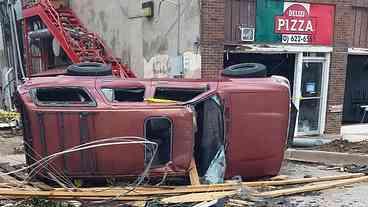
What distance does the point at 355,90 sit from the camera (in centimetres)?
1681

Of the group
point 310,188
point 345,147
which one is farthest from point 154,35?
point 310,188

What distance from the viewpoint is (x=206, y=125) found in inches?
269

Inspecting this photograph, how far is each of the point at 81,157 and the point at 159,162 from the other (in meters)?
1.05

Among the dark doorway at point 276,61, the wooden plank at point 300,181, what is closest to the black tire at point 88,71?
the wooden plank at point 300,181

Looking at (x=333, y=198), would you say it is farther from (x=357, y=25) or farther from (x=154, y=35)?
(x=357, y=25)

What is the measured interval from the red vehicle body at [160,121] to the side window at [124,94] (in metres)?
0.01

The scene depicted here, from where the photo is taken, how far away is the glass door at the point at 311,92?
536 inches

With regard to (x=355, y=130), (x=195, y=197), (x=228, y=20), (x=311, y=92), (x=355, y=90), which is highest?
(x=228, y=20)

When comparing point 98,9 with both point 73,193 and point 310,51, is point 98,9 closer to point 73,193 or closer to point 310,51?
point 310,51

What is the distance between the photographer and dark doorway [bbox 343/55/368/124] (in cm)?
1636

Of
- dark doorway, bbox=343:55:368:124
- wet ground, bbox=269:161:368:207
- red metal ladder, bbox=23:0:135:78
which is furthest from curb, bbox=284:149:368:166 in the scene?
dark doorway, bbox=343:55:368:124

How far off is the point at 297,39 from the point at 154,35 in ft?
12.9

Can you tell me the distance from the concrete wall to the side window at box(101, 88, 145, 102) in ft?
15.9

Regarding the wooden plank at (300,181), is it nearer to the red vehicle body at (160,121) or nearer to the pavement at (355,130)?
the red vehicle body at (160,121)
